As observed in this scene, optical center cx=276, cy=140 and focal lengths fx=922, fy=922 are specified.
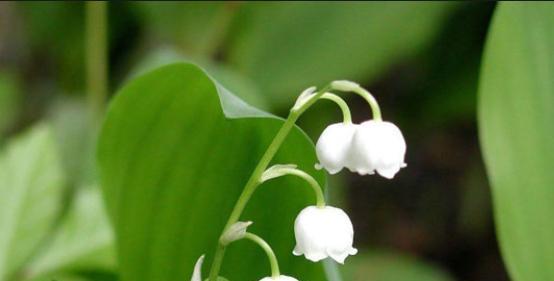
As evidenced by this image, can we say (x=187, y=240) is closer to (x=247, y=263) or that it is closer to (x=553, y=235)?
(x=247, y=263)

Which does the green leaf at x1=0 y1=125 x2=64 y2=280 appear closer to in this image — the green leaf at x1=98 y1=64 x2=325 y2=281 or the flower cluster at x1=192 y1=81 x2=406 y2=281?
the green leaf at x1=98 y1=64 x2=325 y2=281

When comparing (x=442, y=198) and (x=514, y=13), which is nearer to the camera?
(x=514, y=13)

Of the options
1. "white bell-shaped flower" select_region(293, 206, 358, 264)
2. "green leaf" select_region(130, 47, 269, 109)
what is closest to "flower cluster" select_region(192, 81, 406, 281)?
"white bell-shaped flower" select_region(293, 206, 358, 264)

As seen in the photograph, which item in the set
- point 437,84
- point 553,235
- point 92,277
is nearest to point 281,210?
point 553,235

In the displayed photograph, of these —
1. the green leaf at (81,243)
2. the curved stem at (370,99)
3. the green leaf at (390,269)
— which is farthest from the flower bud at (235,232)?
the green leaf at (390,269)

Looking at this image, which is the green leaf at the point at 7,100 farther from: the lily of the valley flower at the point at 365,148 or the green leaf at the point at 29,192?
the lily of the valley flower at the point at 365,148

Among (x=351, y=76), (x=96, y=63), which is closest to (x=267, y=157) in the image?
(x=96, y=63)
